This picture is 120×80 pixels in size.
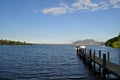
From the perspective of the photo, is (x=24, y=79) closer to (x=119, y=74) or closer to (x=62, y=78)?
(x=62, y=78)

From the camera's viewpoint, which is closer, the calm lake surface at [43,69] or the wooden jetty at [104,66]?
the wooden jetty at [104,66]

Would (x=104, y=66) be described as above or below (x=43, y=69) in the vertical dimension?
above

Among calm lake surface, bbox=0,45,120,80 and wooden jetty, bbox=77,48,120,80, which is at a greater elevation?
wooden jetty, bbox=77,48,120,80

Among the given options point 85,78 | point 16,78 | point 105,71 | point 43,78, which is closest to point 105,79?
point 105,71

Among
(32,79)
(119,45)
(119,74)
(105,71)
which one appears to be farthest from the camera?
(119,45)

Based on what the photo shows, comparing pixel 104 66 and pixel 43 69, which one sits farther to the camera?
pixel 43 69

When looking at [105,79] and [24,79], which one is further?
[24,79]

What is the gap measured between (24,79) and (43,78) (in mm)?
2305

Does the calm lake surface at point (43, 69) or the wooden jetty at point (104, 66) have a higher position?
the wooden jetty at point (104, 66)

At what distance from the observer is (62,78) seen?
3047 cm

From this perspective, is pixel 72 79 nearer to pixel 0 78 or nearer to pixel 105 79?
pixel 105 79

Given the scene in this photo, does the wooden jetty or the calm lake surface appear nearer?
Answer: the wooden jetty

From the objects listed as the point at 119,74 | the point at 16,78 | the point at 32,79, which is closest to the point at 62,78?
the point at 32,79

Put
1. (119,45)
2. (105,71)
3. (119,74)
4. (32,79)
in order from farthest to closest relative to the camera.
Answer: (119,45), (32,79), (105,71), (119,74)
